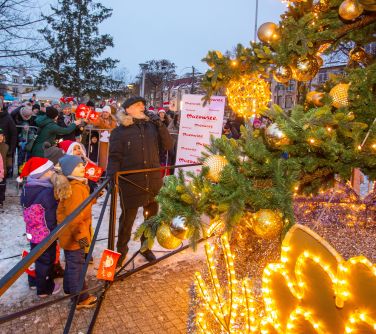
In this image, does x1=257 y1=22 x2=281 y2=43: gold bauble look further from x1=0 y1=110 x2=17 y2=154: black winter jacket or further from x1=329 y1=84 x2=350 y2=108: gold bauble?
x1=0 y1=110 x2=17 y2=154: black winter jacket

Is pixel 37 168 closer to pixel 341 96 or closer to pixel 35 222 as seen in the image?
pixel 35 222

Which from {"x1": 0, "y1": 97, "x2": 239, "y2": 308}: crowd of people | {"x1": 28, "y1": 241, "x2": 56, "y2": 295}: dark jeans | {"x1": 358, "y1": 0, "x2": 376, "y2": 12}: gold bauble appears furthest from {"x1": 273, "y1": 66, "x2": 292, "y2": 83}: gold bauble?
{"x1": 28, "y1": 241, "x2": 56, "y2": 295}: dark jeans

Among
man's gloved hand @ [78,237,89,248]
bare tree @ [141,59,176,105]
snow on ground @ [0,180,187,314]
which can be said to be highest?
bare tree @ [141,59,176,105]

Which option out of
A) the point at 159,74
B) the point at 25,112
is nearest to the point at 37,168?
the point at 25,112

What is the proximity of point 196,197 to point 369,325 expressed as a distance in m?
1.05

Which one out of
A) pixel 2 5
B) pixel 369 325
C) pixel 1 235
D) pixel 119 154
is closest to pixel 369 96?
pixel 369 325

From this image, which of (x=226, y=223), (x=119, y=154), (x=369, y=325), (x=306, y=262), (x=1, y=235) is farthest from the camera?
(x=1, y=235)

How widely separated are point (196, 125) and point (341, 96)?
504 centimetres

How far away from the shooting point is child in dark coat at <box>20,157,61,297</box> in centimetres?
396

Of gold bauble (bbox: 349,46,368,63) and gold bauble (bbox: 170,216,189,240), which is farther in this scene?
gold bauble (bbox: 349,46,368,63)

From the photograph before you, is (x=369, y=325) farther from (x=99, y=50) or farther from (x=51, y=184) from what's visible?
(x=99, y=50)

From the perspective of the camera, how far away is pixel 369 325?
1098 mm

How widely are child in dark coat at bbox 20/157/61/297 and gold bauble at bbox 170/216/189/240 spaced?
238 cm

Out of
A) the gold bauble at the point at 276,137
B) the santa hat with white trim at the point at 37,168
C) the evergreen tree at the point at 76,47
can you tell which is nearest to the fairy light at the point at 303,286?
the gold bauble at the point at 276,137
